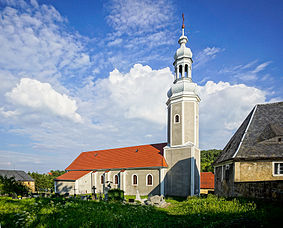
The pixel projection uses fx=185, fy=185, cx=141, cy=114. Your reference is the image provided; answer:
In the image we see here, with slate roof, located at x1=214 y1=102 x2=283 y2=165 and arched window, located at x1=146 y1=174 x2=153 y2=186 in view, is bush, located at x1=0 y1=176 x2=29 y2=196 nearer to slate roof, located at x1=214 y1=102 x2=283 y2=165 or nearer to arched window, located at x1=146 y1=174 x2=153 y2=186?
arched window, located at x1=146 y1=174 x2=153 y2=186

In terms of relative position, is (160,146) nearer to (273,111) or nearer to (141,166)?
(141,166)

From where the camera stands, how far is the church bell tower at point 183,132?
22109mm

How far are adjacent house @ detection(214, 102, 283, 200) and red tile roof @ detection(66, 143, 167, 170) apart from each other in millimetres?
9875

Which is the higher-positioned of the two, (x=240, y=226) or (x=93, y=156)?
(x=240, y=226)

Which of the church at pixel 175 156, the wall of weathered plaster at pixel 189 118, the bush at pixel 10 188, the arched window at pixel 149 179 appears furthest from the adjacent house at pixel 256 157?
the bush at pixel 10 188

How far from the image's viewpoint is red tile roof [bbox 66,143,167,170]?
25.2 metres

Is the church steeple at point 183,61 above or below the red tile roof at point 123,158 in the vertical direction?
above

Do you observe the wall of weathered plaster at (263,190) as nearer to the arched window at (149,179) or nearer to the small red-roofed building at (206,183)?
the arched window at (149,179)

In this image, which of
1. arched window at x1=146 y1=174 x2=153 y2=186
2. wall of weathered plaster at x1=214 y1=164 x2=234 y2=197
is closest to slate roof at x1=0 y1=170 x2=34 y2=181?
arched window at x1=146 y1=174 x2=153 y2=186

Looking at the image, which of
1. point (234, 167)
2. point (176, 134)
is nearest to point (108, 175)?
point (176, 134)

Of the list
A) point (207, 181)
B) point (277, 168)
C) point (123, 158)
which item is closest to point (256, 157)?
point (277, 168)

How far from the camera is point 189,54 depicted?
23922 millimetres

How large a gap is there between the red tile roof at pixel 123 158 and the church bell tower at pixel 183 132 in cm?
193

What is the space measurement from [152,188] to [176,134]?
7656 millimetres
